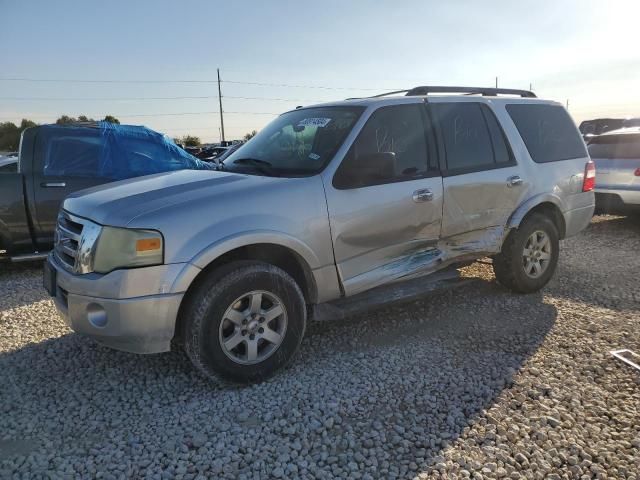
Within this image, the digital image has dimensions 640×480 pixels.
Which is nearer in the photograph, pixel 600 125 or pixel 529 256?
pixel 529 256

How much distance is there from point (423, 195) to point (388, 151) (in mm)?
451

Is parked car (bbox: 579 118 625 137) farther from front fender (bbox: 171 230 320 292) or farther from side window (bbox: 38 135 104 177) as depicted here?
front fender (bbox: 171 230 320 292)

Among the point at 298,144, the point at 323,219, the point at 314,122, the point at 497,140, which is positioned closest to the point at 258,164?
the point at 298,144

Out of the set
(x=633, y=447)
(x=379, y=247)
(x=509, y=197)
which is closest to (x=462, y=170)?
(x=509, y=197)

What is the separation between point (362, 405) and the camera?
309 cm

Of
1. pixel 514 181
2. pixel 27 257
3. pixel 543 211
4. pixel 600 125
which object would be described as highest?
pixel 600 125

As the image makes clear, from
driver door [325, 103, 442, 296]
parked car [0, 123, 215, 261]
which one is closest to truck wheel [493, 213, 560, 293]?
driver door [325, 103, 442, 296]

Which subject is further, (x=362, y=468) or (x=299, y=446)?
(x=299, y=446)

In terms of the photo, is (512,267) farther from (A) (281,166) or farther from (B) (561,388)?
(A) (281,166)

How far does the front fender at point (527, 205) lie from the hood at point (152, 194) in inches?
96.4

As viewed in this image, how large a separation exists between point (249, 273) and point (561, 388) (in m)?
2.19

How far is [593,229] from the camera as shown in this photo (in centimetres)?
852

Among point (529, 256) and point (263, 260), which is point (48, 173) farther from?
point (529, 256)

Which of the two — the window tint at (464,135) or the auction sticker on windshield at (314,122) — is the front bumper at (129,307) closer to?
the auction sticker on windshield at (314,122)
